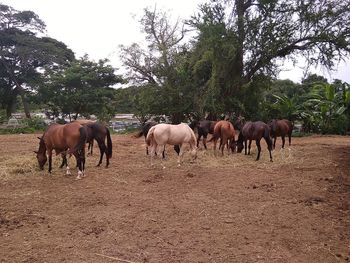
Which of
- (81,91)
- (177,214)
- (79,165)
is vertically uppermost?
(81,91)

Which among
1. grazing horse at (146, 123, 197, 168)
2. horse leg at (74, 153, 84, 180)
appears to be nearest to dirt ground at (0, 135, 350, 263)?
horse leg at (74, 153, 84, 180)

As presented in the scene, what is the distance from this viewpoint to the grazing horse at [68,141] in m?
8.39

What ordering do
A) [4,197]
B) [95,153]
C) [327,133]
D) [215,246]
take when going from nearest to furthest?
1. [215,246]
2. [4,197]
3. [95,153]
4. [327,133]

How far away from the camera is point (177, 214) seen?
5922 mm

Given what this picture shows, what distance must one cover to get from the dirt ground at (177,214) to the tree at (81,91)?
17.6 m

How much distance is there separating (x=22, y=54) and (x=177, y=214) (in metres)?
27.8

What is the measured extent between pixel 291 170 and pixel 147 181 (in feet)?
12.8

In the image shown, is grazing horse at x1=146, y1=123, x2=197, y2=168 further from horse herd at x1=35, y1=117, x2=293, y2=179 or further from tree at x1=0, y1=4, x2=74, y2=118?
tree at x1=0, y1=4, x2=74, y2=118

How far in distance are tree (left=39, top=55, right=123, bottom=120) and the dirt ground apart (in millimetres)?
17604

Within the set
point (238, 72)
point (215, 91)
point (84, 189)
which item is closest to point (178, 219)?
point (84, 189)

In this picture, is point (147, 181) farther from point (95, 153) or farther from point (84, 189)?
point (95, 153)

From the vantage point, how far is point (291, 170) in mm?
9453

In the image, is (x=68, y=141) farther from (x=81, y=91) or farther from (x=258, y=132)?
(x=81, y=91)

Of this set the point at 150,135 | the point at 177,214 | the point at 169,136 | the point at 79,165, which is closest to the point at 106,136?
the point at 150,135
